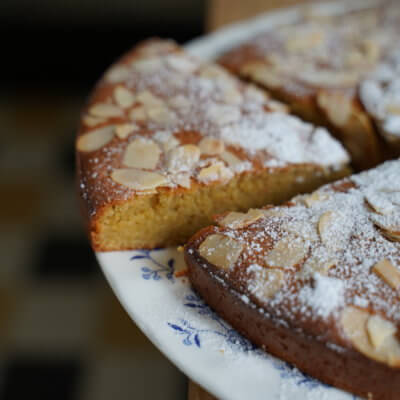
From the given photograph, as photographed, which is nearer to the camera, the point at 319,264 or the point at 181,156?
the point at 319,264

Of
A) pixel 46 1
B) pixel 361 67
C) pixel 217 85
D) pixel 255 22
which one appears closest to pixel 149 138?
pixel 217 85

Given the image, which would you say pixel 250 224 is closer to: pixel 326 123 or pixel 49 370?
pixel 326 123

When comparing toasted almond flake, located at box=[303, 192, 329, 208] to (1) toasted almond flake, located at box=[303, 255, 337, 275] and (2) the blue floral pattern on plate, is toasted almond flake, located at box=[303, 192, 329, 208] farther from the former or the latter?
(2) the blue floral pattern on plate

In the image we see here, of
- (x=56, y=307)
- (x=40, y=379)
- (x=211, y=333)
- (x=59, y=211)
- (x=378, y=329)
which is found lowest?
(x=40, y=379)

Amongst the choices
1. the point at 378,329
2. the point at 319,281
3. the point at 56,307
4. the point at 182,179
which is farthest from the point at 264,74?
the point at 56,307

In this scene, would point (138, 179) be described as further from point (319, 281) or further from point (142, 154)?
point (319, 281)

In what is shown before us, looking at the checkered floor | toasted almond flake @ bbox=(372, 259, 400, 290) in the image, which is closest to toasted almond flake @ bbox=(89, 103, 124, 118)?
toasted almond flake @ bbox=(372, 259, 400, 290)

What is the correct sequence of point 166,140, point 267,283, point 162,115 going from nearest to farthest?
point 267,283, point 166,140, point 162,115
